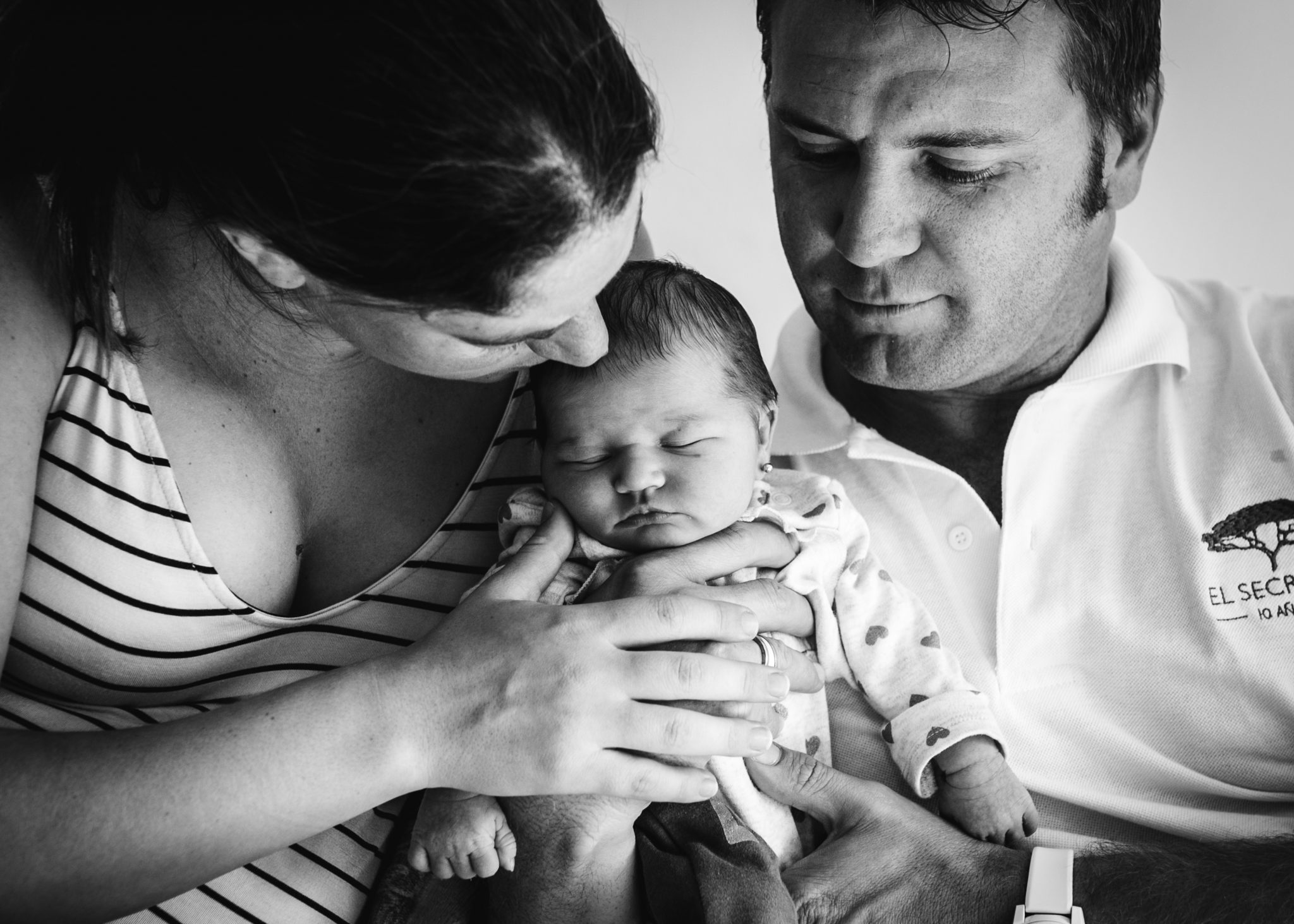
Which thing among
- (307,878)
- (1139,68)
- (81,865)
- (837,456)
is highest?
(1139,68)

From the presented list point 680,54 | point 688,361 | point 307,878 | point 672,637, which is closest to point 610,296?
point 688,361

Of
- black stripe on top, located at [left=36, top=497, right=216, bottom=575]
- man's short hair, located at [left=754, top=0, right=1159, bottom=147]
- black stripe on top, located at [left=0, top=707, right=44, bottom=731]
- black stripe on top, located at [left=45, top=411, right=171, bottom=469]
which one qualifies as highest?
man's short hair, located at [left=754, top=0, right=1159, bottom=147]

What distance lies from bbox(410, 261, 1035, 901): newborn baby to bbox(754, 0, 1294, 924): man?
51 mm

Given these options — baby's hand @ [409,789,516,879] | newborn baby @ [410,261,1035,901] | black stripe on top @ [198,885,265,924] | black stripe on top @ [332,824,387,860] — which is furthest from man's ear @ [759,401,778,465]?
black stripe on top @ [198,885,265,924]

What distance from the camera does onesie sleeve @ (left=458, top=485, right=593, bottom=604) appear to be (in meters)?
1.49

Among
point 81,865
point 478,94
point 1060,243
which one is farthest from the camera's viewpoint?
point 1060,243

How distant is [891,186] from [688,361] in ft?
1.35

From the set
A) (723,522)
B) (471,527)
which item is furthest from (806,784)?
(471,527)

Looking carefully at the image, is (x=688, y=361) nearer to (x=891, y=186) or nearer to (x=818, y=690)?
(x=891, y=186)

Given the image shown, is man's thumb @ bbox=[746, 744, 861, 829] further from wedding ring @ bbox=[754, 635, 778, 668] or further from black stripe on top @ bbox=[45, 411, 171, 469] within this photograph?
black stripe on top @ bbox=[45, 411, 171, 469]

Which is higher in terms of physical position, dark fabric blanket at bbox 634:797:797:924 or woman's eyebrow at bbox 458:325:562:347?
woman's eyebrow at bbox 458:325:562:347

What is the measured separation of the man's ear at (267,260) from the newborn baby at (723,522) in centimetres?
42

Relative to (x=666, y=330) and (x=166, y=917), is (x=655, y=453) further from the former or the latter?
(x=166, y=917)

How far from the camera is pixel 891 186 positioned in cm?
155
